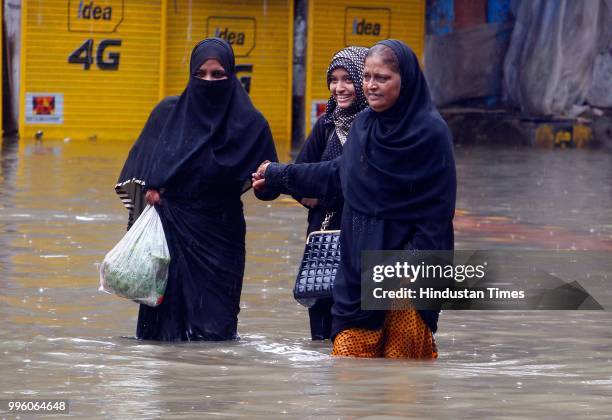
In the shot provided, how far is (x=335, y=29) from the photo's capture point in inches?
942

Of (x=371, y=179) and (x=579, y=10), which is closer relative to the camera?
(x=371, y=179)

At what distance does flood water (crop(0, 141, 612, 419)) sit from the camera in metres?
4.96

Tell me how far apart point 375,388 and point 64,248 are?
535 cm

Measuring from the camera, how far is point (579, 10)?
23.7m

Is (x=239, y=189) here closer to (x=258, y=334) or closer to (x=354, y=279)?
(x=258, y=334)

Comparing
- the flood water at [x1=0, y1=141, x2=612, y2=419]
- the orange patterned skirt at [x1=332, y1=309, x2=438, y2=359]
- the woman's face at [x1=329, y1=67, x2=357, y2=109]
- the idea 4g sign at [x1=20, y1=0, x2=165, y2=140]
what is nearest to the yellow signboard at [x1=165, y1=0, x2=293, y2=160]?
the idea 4g sign at [x1=20, y1=0, x2=165, y2=140]

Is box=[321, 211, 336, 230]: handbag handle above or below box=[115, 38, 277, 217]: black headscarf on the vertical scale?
below

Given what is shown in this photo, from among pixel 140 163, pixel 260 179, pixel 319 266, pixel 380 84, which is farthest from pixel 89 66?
pixel 380 84

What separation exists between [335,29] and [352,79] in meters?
17.9

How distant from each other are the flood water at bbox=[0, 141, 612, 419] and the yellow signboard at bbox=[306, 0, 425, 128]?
10892 mm

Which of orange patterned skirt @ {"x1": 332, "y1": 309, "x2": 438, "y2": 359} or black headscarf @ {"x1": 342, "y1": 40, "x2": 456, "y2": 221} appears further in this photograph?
orange patterned skirt @ {"x1": 332, "y1": 309, "x2": 438, "y2": 359}

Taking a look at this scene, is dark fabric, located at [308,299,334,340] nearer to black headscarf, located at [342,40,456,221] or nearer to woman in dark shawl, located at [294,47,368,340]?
woman in dark shawl, located at [294,47,368,340]

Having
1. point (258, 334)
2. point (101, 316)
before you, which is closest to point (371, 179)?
point (258, 334)

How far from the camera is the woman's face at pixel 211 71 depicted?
21.3 feet
